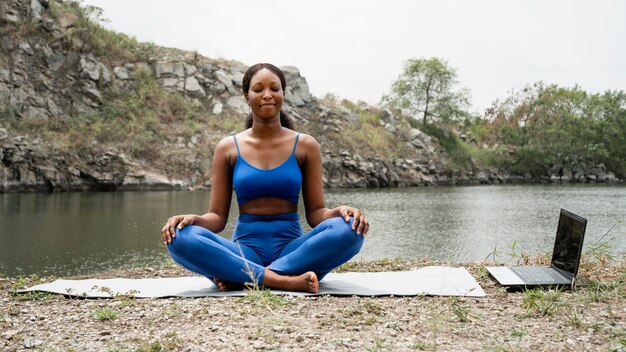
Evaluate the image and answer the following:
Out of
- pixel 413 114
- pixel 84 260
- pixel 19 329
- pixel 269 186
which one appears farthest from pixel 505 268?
pixel 413 114

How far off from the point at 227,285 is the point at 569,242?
276cm

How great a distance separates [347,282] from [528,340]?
75.3 inches

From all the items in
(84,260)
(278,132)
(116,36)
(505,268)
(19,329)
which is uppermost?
(116,36)

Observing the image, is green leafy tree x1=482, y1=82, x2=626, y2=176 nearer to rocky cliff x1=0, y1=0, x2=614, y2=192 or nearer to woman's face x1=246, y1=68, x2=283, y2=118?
rocky cliff x1=0, y1=0, x2=614, y2=192

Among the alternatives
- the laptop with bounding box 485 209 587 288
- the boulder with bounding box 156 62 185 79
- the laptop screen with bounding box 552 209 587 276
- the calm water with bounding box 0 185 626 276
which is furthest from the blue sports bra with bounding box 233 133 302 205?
the boulder with bounding box 156 62 185 79

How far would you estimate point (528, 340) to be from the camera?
9.33ft

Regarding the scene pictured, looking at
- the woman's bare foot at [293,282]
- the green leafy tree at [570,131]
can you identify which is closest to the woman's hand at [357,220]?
the woman's bare foot at [293,282]

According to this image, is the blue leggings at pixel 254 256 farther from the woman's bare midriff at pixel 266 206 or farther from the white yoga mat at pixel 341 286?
the woman's bare midriff at pixel 266 206

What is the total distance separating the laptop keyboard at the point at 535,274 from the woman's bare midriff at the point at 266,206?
1.95m

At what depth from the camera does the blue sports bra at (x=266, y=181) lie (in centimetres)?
432

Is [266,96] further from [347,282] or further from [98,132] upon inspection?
[98,132]

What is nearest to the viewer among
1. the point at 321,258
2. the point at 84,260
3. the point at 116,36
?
the point at 321,258

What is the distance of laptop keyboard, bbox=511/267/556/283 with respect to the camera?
4.25 m

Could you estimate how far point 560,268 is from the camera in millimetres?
4586
